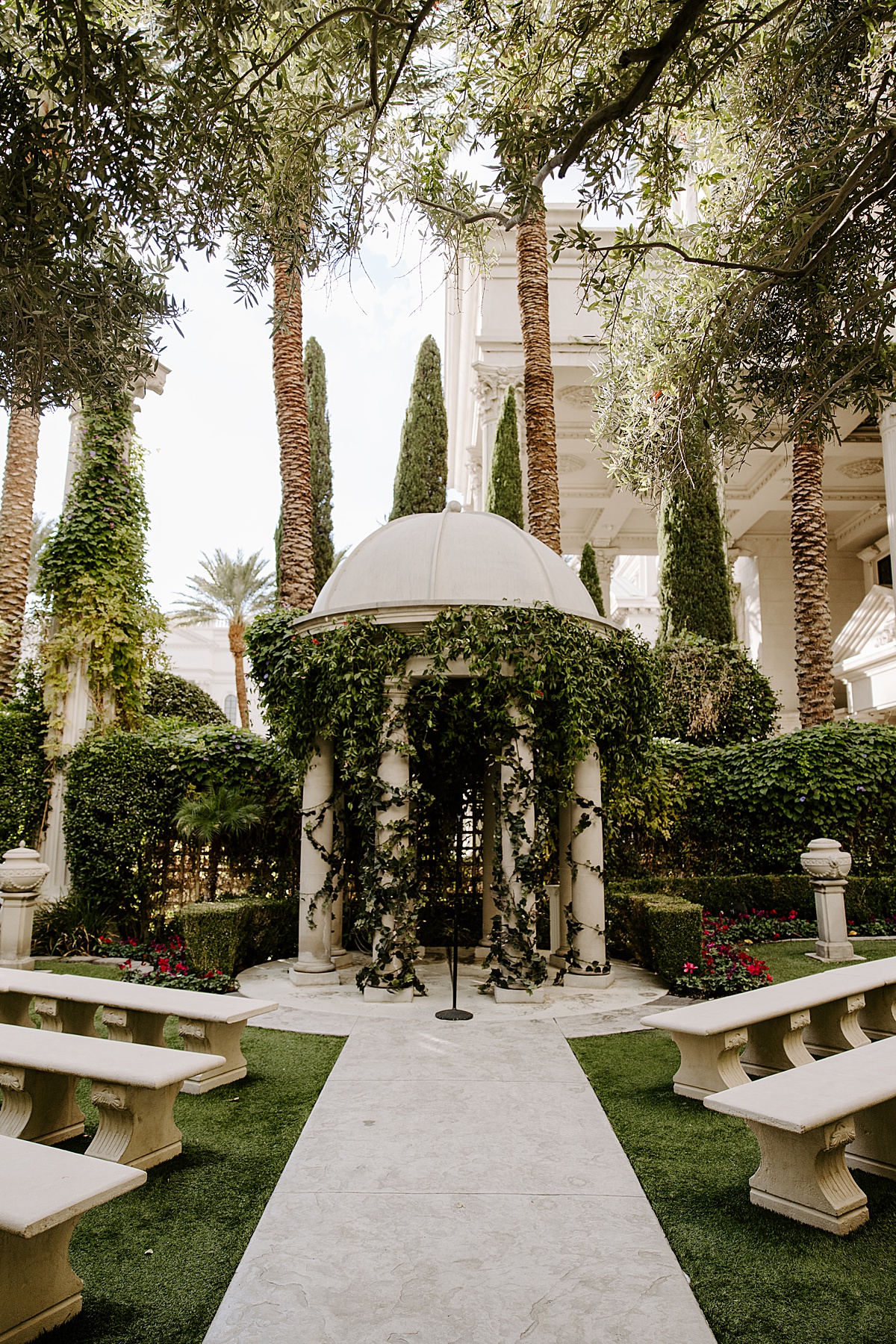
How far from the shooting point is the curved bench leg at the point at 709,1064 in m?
5.24

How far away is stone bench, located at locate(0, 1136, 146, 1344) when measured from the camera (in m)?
2.71

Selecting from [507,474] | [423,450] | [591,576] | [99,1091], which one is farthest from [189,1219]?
[591,576]

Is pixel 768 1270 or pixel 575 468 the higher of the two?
pixel 575 468

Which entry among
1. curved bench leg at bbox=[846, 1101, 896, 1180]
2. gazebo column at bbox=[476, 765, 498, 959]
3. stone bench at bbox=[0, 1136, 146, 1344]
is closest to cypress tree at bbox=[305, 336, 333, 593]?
gazebo column at bbox=[476, 765, 498, 959]

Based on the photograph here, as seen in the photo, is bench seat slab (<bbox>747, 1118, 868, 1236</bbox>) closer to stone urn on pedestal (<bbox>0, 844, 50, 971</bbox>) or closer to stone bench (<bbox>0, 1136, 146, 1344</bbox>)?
stone bench (<bbox>0, 1136, 146, 1344</bbox>)

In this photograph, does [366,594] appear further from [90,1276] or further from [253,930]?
Result: [90,1276]

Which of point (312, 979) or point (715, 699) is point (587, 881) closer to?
point (312, 979)

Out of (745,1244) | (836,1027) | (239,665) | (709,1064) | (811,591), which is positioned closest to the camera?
(745,1244)

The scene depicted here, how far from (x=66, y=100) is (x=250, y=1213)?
214 inches

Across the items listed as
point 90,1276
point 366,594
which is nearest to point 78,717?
point 366,594

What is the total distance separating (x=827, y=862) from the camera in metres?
10.4

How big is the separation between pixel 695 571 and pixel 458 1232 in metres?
16.3

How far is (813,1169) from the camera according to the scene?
12.0 feet

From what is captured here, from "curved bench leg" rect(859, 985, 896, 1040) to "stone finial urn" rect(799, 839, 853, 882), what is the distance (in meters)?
4.04
